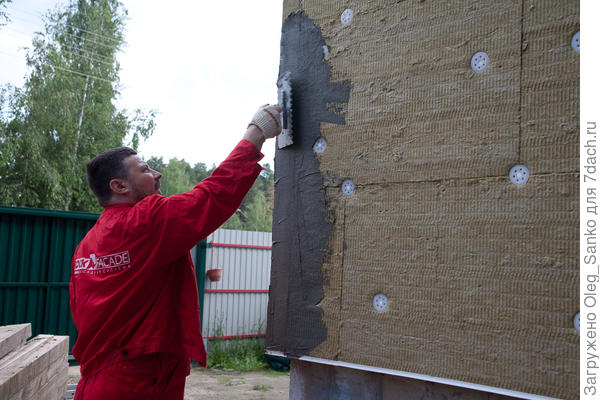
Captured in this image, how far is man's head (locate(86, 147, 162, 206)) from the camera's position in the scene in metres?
2.18

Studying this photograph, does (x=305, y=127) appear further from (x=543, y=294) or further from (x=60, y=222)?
(x=60, y=222)

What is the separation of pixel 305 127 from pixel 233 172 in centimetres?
38

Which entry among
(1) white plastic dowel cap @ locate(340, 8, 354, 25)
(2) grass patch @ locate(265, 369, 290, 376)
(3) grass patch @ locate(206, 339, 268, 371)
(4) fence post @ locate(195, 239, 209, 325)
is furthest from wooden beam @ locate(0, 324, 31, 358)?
(2) grass patch @ locate(265, 369, 290, 376)

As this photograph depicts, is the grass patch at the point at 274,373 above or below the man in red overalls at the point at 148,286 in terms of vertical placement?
below

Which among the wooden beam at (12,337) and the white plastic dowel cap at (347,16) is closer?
the white plastic dowel cap at (347,16)

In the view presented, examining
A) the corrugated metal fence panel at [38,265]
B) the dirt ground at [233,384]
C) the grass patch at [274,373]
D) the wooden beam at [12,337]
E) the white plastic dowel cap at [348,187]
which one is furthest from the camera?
the grass patch at [274,373]

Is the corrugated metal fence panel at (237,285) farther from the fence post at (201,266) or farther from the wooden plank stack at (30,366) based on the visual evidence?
the wooden plank stack at (30,366)

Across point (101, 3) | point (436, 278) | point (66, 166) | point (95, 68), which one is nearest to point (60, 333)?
point (436, 278)

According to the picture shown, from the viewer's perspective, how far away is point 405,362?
1709 mm

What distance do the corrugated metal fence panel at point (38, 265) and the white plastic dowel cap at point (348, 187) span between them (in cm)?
569

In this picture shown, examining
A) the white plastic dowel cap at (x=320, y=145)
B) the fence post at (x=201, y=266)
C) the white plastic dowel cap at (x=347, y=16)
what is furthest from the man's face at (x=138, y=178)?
the fence post at (x=201, y=266)

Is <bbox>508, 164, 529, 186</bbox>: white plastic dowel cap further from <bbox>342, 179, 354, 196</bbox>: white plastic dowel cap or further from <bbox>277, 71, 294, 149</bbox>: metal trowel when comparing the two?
<bbox>277, 71, 294, 149</bbox>: metal trowel

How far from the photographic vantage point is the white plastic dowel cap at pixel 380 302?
5.89 feet

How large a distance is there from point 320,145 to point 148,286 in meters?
0.92
